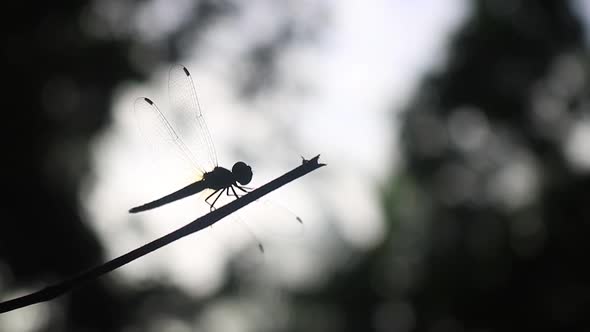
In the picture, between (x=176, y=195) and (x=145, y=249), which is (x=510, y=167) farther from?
(x=145, y=249)

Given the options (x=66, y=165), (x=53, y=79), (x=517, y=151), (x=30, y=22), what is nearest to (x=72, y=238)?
(x=66, y=165)

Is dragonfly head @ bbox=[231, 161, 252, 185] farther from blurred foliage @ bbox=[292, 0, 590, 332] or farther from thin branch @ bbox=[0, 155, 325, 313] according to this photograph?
blurred foliage @ bbox=[292, 0, 590, 332]

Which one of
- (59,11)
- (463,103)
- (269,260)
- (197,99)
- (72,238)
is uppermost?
(59,11)

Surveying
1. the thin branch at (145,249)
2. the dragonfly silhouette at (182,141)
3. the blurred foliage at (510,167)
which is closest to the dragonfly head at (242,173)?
the dragonfly silhouette at (182,141)

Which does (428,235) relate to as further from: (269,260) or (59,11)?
(59,11)

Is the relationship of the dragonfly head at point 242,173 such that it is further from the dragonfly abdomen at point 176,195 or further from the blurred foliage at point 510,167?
the blurred foliage at point 510,167
